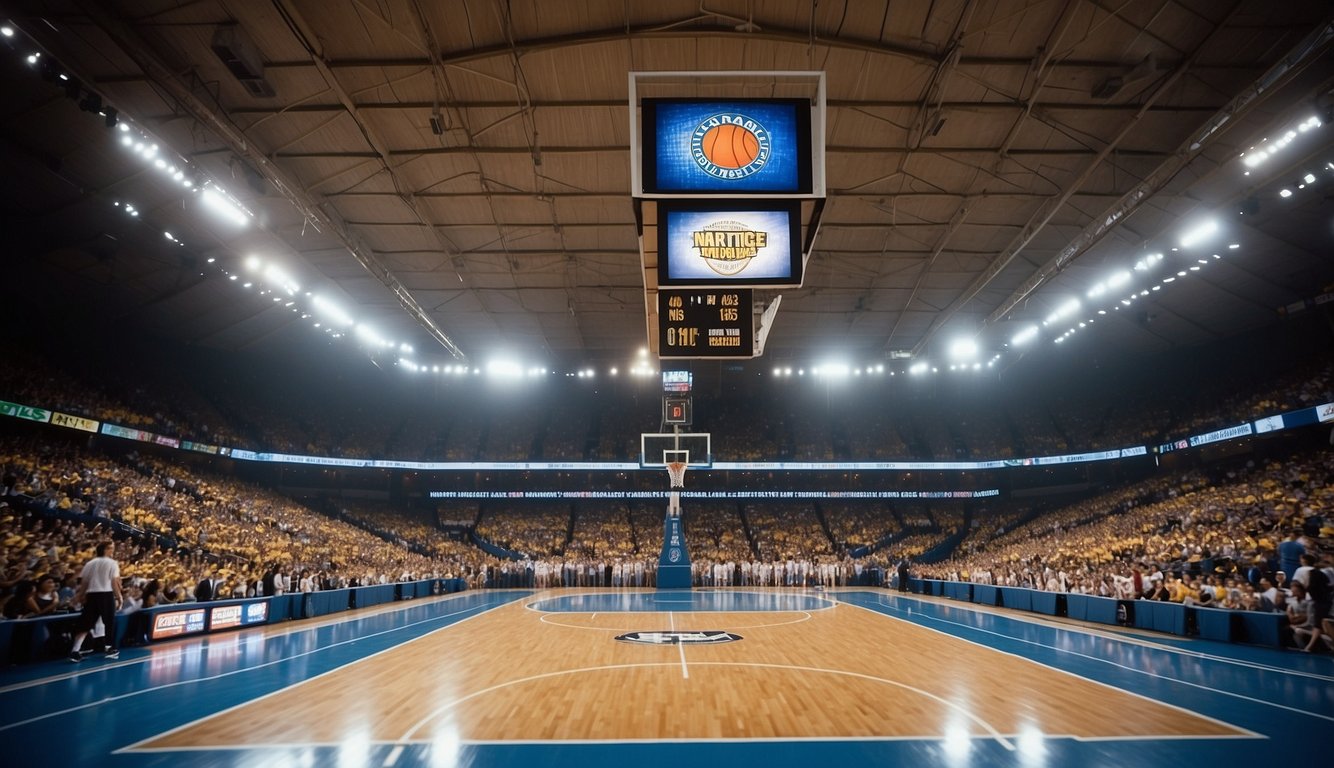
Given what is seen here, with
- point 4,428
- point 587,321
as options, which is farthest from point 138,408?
point 587,321

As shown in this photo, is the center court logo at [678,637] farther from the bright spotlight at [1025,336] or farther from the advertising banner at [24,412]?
the bright spotlight at [1025,336]

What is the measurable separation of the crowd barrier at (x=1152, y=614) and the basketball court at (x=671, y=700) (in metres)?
0.89

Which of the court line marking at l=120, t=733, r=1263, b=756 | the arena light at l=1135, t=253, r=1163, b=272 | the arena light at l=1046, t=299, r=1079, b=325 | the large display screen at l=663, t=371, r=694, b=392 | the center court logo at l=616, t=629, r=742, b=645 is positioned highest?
the arena light at l=1135, t=253, r=1163, b=272

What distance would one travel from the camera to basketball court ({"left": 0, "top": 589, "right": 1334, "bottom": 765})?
5461mm

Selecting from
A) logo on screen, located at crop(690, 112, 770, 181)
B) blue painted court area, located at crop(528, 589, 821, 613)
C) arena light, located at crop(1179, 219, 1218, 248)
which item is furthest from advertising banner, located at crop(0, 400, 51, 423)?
arena light, located at crop(1179, 219, 1218, 248)

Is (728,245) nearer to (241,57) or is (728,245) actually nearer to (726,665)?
(726,665)

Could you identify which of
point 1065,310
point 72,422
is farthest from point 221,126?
point 1065,310

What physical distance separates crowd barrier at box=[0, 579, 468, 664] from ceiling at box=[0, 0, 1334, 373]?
837 cm

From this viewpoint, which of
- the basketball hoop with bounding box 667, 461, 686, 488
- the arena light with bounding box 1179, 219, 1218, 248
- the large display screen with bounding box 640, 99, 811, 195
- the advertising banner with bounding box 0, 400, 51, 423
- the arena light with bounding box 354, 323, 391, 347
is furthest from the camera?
the arena light with bounding box 354, 323, 391, 347

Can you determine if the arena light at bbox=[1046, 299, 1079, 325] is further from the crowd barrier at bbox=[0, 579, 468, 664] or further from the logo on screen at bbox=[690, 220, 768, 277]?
the crowd barrier at bbox=[0, 579, 468, 664]

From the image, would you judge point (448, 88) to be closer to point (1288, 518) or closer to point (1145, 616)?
point (1145, 616)

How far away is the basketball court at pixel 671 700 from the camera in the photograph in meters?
5.46

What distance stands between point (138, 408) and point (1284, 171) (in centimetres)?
3294

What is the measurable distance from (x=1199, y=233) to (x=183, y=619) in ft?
72.8
